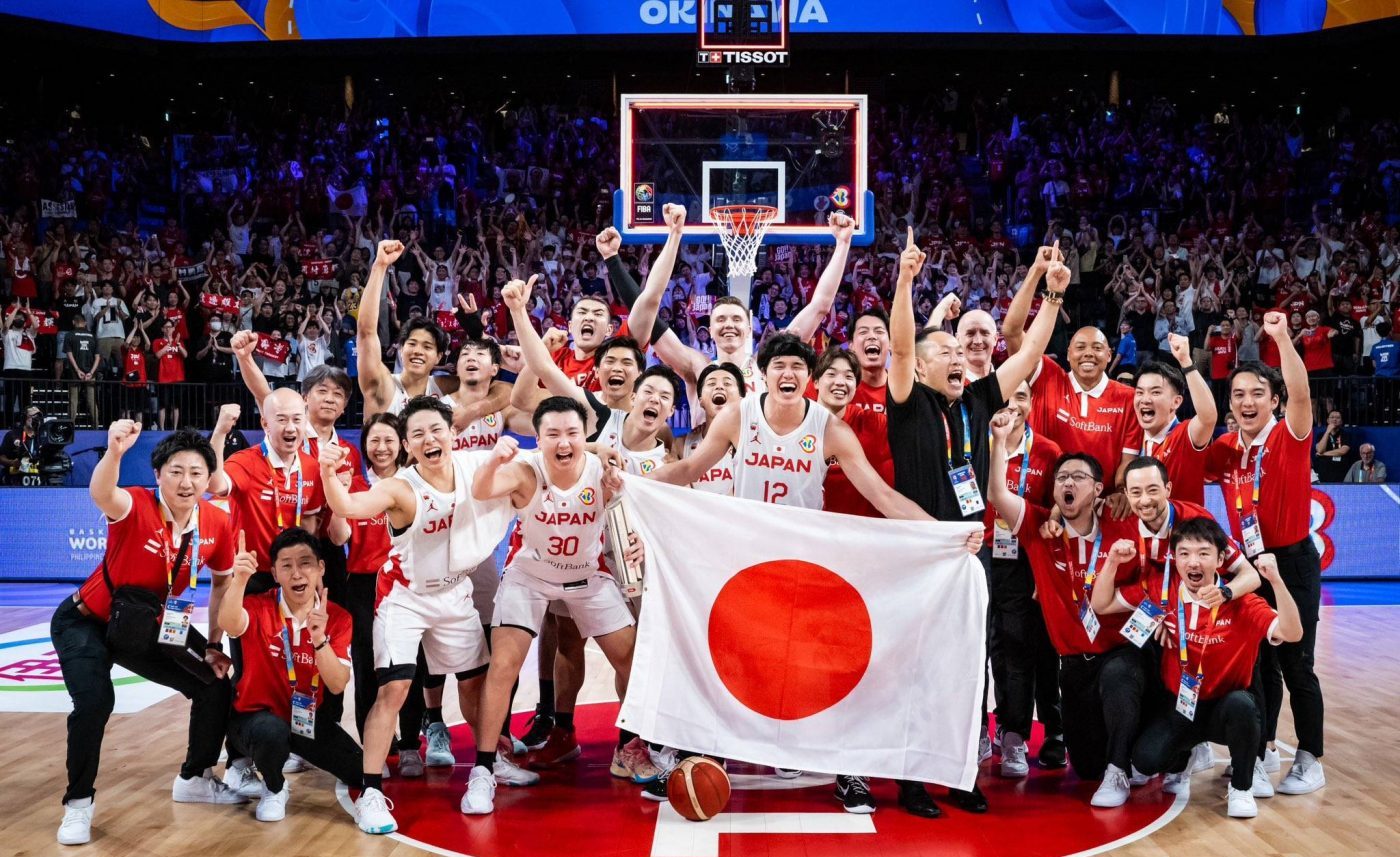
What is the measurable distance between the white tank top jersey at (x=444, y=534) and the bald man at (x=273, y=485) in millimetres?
601

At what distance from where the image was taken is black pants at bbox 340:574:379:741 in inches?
242

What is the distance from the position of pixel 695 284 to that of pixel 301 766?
10.6m

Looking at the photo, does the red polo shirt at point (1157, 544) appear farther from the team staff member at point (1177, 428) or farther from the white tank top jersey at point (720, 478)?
the white tank top jersey at point (720, 478)

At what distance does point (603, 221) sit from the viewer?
1872cm

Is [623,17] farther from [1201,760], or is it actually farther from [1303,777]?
[1303,777]

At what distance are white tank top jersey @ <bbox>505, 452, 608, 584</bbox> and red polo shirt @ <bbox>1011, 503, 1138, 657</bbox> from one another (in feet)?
7.06

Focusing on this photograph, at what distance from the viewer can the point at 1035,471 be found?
21.3 feet

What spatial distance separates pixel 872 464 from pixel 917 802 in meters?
1.60

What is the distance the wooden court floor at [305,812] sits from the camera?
512 cm

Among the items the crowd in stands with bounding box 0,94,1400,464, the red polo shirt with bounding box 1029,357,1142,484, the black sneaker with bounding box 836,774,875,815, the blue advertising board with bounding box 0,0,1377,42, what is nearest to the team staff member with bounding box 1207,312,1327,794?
the red polo shirt with bounding box 1029,357,1142,484

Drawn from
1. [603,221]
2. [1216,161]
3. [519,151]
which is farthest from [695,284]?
[1216,161]

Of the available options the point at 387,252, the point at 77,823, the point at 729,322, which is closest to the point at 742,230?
the point at 729,322

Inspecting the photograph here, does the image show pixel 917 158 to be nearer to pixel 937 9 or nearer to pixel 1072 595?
pixel 937 9

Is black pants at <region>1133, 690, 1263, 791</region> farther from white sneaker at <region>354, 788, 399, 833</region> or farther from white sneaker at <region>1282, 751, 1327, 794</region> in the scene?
white sneaker at <region>354, 788, 399, 833</region>
